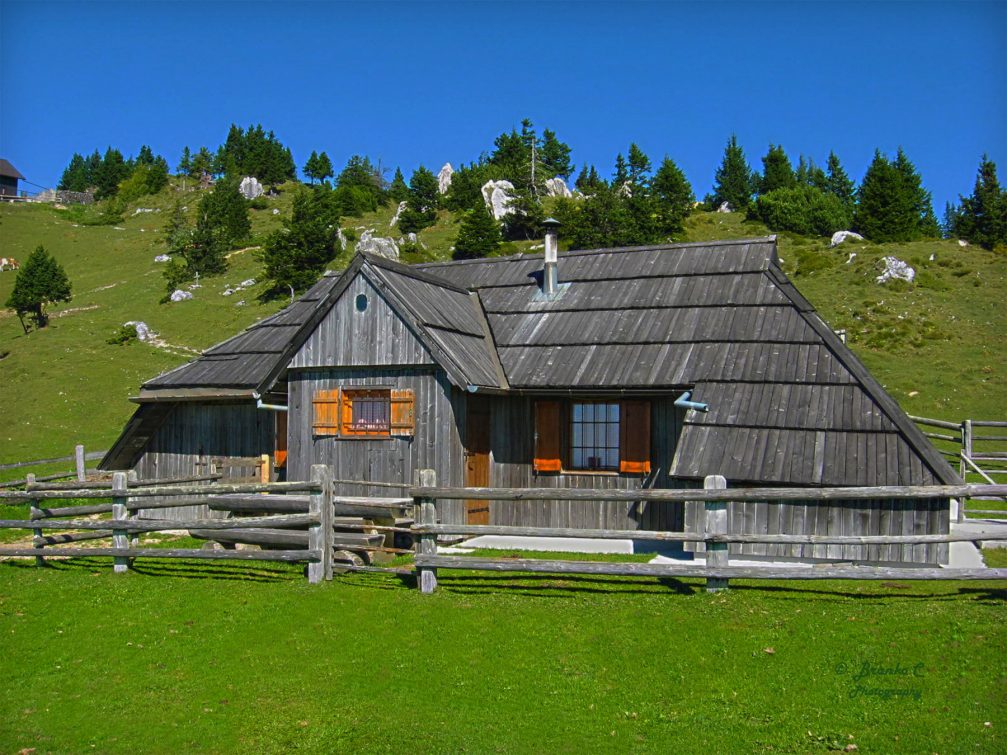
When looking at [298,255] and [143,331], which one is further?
[298,255]

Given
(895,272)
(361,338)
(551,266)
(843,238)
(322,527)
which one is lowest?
(322,527)

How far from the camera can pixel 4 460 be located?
32969mm

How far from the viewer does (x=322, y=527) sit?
13086 millimetres

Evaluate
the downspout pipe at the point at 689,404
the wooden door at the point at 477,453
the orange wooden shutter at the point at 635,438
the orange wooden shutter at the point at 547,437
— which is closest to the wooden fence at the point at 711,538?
the downspout pipe at the point at 689,404

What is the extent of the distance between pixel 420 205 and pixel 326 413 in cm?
7010

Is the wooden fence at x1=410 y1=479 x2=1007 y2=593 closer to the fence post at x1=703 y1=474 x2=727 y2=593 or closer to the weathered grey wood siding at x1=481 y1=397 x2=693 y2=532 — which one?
the fence post at x1=703 y1=474 x2=727 y2=593

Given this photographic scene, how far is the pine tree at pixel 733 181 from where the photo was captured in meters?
91.9

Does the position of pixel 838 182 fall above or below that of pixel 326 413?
above

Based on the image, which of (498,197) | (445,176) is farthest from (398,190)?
(498,197)

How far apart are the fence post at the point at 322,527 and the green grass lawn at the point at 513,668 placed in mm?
569

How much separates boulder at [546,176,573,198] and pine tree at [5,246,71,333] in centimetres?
4926

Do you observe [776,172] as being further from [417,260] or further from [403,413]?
[403,413]

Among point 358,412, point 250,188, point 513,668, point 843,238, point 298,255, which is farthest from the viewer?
point 250,188

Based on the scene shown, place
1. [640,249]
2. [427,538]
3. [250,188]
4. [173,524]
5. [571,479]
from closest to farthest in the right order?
[427,538] → [173,524] → [571,479] → [640,249] → [250,188]
